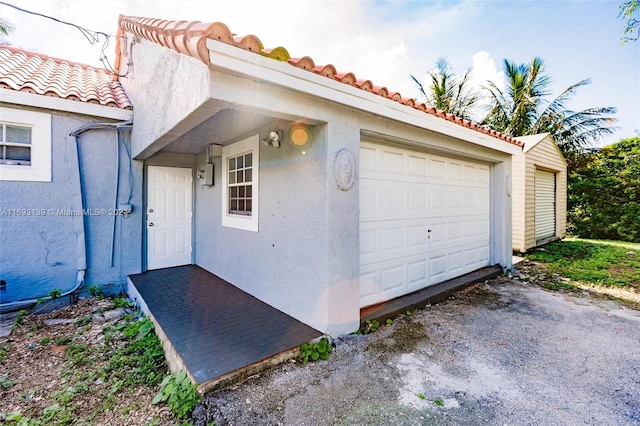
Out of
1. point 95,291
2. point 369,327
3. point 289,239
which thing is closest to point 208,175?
point 95,291

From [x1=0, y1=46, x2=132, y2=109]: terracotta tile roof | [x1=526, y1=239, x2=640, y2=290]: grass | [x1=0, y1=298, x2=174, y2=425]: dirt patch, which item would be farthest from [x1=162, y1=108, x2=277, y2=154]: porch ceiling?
[x1=526, y1=239, x2=640, y2=290]: grass

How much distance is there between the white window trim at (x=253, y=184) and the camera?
15.4ft

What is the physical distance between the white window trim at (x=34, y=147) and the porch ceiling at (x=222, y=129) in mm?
1951

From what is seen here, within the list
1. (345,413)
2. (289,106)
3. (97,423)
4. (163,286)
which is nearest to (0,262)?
(163,286)

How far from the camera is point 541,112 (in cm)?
1480

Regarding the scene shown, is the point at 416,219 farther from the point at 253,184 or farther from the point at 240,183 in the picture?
the point at 240,183

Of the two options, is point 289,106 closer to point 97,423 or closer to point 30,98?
point 97,423

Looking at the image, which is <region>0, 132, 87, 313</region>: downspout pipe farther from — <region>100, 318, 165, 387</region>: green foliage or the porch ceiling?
<region>100, 318, 165, 387</region>: green foliage

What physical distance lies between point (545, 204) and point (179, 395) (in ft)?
43.7

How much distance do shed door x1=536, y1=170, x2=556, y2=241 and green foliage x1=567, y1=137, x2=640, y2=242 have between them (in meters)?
2.78

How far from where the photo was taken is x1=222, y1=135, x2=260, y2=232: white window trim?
185 inches

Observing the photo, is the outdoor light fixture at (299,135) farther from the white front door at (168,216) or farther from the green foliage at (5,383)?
the white front door at (168,216)

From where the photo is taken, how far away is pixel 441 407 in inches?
96.9

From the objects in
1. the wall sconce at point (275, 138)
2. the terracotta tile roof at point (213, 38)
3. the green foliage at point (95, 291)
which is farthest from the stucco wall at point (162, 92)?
the green foliage at point (95, 291)
